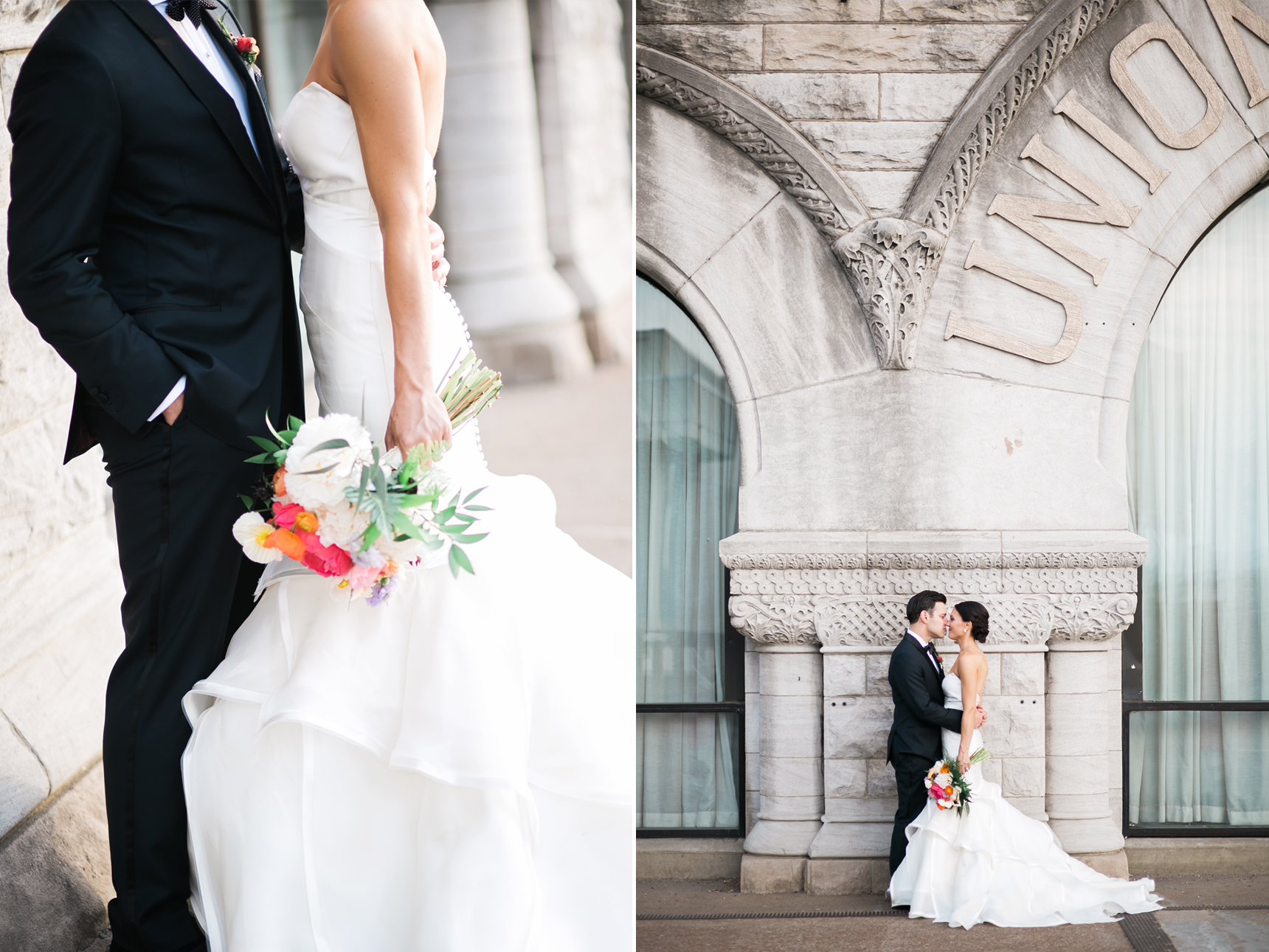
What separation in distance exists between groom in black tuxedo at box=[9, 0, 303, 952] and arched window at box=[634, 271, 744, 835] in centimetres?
393

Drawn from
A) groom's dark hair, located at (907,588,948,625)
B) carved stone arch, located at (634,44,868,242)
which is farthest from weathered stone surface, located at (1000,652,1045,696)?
carved stone arch, located at (634,44,868,242)

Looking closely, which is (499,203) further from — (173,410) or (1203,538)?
(1203,538)

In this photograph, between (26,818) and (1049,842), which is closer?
(26,818)

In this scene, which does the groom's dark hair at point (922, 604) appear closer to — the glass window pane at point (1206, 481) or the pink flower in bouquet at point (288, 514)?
the glass window pane at point (1206, 481)

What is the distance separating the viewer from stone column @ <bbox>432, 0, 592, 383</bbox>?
Result: 8.84 feet

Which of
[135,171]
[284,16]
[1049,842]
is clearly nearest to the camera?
[135,171]

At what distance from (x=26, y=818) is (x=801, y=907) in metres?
4.05

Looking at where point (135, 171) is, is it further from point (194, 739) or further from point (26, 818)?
point (26, 818)

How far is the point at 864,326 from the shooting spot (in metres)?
5.45

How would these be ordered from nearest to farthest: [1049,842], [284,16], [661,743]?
[284,16] → [1049,842] → [661,743]

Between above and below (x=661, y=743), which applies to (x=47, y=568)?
above

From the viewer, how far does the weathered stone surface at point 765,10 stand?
5266 mm

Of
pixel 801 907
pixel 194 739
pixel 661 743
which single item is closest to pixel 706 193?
pixel 661 743

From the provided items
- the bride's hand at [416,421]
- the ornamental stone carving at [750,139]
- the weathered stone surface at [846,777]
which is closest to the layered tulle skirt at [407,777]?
the bride's hand at [416,421]
